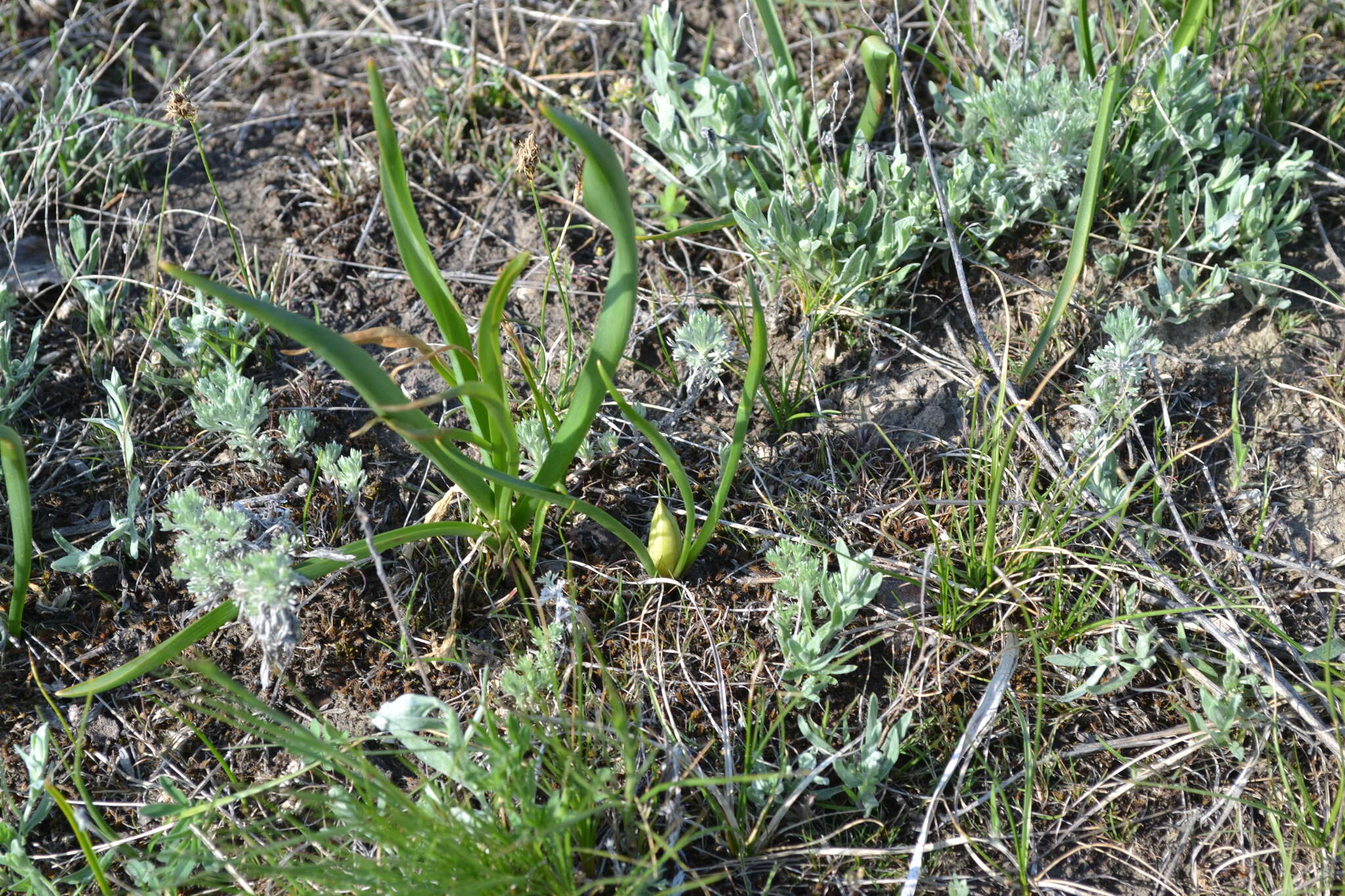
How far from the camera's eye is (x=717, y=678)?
6.82 ft

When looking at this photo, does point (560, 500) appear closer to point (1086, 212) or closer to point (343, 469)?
point (343, 469)

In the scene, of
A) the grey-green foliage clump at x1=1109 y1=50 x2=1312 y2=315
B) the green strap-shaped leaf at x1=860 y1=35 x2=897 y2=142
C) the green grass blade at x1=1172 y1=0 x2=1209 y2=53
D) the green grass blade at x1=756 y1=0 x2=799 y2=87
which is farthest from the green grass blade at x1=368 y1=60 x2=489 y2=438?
the green grass blade at x1=1172 y1=0 x2=1209 y2=53

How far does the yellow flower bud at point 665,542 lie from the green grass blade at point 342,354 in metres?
0.45

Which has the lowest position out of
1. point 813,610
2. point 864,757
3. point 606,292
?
point 864,757

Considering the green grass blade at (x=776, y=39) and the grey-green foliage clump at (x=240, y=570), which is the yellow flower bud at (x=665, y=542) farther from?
the green grass blade at (x=776, y=39)

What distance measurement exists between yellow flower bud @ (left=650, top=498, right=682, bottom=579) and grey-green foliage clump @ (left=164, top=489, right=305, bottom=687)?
693mm

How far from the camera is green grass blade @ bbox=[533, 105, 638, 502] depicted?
1462 millimetres

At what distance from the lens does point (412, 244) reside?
1784 mm

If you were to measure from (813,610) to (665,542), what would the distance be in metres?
0.34

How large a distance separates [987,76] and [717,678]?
1.91 m

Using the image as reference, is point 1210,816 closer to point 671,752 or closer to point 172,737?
point 671,752

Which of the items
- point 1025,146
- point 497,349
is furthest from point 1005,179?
point 497,349

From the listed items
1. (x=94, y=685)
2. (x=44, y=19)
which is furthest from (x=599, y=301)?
(x=44, y=19)

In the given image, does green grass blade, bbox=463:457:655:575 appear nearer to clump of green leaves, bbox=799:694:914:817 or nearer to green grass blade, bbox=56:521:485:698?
green grass blade, bbox=56:521:485:698
